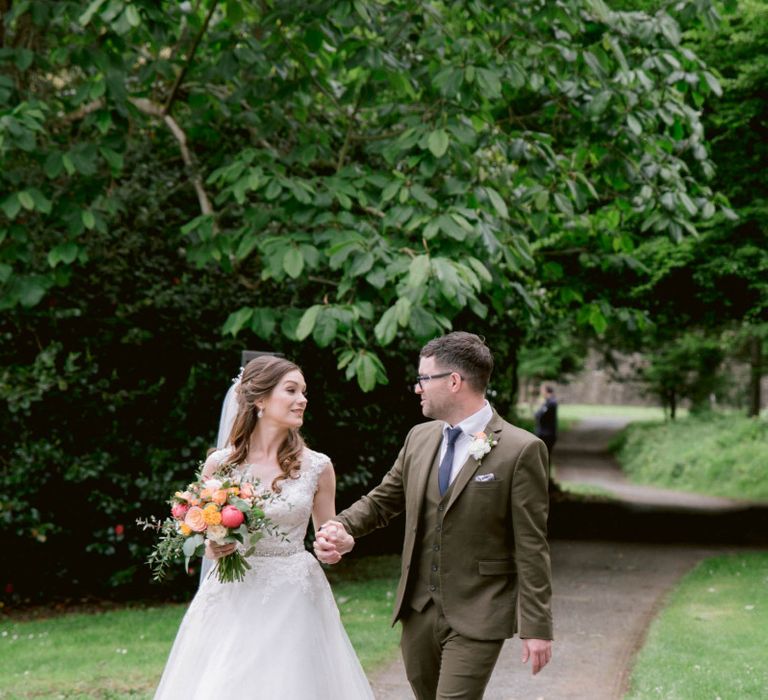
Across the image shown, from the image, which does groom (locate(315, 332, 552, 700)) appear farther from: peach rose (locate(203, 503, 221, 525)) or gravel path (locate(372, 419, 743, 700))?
gravel path (locate(372, 419, 743, 700))

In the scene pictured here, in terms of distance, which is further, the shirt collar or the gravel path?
the gravel path

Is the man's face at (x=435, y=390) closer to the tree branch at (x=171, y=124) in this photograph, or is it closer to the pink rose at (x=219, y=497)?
the pink rose at (x=219, y=497)

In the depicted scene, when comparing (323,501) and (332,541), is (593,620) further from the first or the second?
(332,541)

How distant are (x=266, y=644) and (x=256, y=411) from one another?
41.3 inches

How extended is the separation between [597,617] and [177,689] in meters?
6.00

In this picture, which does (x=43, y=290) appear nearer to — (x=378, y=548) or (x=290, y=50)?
(x=290, y=50)

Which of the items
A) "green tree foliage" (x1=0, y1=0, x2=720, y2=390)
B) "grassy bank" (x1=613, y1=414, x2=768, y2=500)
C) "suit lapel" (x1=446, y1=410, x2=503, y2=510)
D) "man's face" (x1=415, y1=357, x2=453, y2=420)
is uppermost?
"green tree foliage" (x1=0, y1=0, x2=720, y2=390)

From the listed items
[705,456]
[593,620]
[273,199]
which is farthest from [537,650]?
[705,456]

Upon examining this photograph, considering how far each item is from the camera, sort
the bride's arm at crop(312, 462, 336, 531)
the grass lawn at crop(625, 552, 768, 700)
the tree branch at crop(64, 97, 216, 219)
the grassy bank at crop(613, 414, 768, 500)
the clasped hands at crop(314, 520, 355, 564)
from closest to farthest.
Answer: the clasped hands at crop(314, 520, 355, 564), the bride's arm at crop(312, 462, 336, 531), the grass lawn at crop(625, 552, 768, 700), the tree branch at crop(64, 97, 216, 219), the grassy bank at crop(613, 414, 768, 500)

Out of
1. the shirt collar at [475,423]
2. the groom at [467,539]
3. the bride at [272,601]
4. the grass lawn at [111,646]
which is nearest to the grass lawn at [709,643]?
the grass lawn at [111,646]

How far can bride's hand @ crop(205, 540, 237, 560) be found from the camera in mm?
4328

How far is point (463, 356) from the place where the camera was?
4.15 meters

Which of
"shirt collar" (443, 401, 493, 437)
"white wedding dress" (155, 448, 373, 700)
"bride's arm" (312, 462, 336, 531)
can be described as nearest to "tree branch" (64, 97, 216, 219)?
"bride's arm" (312, 462, 336, 531)

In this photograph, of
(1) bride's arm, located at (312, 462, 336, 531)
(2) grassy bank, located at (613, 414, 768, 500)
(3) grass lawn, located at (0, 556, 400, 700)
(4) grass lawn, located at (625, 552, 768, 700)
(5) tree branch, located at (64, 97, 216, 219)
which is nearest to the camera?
(1) bride's arm, located at (312, 462, 336, 531)
